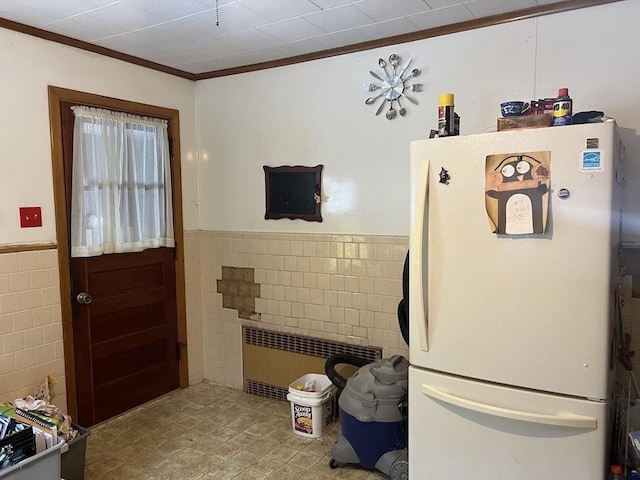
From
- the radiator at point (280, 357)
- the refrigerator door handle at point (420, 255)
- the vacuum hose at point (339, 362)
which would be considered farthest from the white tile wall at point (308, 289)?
the refrigerator door handle at point (420, 255)

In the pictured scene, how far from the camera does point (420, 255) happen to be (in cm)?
Result: 192

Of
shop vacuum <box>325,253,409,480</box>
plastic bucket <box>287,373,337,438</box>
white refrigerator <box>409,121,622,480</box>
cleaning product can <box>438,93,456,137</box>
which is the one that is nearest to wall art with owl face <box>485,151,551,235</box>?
white refrigerator <box>409,121,622,480</box>

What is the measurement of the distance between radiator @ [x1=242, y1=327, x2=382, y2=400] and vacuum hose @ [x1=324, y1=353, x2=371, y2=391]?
0.20 meters

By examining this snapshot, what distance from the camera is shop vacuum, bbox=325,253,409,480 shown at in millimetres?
2408

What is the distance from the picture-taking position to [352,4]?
2348mm

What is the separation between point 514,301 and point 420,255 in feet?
1.29

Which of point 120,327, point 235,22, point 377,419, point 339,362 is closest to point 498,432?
point 377,419

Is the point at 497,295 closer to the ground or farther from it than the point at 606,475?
farther from it

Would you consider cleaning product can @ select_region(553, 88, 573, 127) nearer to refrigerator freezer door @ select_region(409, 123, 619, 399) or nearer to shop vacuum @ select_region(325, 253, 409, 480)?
refrigerator freezer door @ select_region(409, 123, 619, 399)

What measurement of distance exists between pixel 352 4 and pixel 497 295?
158cm

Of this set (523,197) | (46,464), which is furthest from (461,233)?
(46,464)

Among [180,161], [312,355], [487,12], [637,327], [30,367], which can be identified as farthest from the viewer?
[180,161]

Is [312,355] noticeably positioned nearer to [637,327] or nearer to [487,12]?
[637,327]

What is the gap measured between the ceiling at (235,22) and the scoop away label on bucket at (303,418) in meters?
2.26
